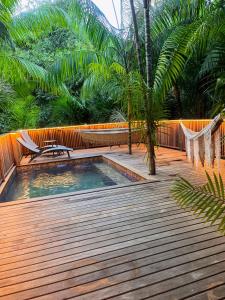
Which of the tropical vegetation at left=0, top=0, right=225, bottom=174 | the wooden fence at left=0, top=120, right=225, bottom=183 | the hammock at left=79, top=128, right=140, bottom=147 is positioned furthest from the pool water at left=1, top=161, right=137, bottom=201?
the tropical vegetation at left=0, top=0, right=225, bottom=174

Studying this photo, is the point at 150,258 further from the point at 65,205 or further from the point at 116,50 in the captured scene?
the point at 116,50

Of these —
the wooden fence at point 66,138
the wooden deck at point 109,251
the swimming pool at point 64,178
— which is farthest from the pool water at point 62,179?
the wooden deck at point 109,251

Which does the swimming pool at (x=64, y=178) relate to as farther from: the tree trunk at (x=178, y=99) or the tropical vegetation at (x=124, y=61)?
the tree trunk at (x=178, y=99)

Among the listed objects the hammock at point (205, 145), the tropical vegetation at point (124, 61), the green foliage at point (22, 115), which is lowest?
the hammock at point (205, 145)

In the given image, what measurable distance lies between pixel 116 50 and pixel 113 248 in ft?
19.7

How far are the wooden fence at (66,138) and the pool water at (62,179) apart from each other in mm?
377

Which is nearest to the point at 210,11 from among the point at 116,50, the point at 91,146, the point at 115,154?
the point at 116,50

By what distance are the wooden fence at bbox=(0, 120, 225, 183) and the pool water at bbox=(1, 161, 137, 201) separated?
1.24ft

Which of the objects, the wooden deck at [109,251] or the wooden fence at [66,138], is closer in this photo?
the wooden deck at [109,251]

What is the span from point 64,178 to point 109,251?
3.95 m

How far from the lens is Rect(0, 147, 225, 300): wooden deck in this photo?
179 centimetres

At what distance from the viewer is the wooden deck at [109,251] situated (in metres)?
1.79

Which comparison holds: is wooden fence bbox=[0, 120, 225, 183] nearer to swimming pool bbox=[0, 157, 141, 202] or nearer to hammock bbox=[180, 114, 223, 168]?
swimming pool bbox=[0, 157, 141, 202]

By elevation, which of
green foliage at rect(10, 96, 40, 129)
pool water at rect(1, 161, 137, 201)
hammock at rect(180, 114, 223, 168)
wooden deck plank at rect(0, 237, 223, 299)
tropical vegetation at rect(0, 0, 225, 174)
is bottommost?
pool water at rect(1, 161, 137, 201)
